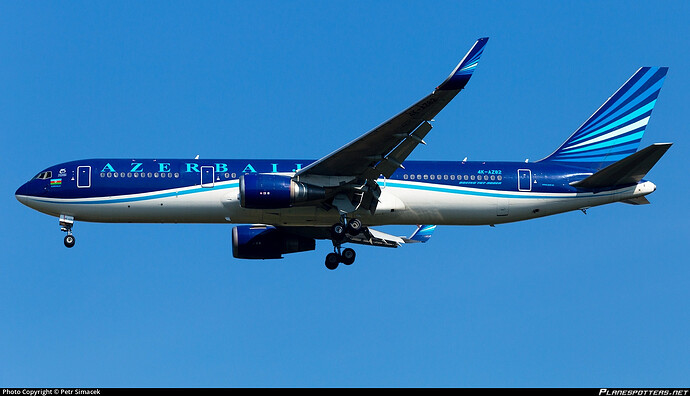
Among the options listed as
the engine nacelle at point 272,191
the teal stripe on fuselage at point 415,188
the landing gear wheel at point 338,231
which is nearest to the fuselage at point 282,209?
the teal stripe on fuselage at point 415,188

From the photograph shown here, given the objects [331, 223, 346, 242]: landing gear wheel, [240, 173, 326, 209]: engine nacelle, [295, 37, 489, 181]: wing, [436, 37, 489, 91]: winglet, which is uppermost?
[436, 37, 489, 91]: winglet

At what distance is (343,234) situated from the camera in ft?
148

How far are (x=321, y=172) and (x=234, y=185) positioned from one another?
13.3 ft

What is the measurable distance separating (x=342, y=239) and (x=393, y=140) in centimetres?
630

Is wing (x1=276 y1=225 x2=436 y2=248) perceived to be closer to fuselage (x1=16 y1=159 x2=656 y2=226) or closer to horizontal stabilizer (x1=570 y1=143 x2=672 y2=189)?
fuselage (x1=16 y1=159 x2=656 y2=226)

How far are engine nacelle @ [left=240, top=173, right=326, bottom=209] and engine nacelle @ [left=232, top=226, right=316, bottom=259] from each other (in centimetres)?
669

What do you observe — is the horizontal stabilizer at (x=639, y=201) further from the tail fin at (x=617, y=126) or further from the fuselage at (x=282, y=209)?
the tail fin at (x=617, y=126)

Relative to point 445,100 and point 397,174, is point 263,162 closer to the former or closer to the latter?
point 397,174

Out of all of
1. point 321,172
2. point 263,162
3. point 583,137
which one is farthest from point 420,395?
point 583,137

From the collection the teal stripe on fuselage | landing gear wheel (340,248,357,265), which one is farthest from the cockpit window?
landing gear wheel (340,248,357,265)

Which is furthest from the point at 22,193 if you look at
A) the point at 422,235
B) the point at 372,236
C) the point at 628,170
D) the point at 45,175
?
the point at 628,170

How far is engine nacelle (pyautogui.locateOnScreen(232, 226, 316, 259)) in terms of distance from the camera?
163 feet

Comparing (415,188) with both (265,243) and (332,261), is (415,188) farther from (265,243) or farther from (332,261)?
(265,243)

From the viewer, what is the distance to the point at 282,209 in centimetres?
4431
